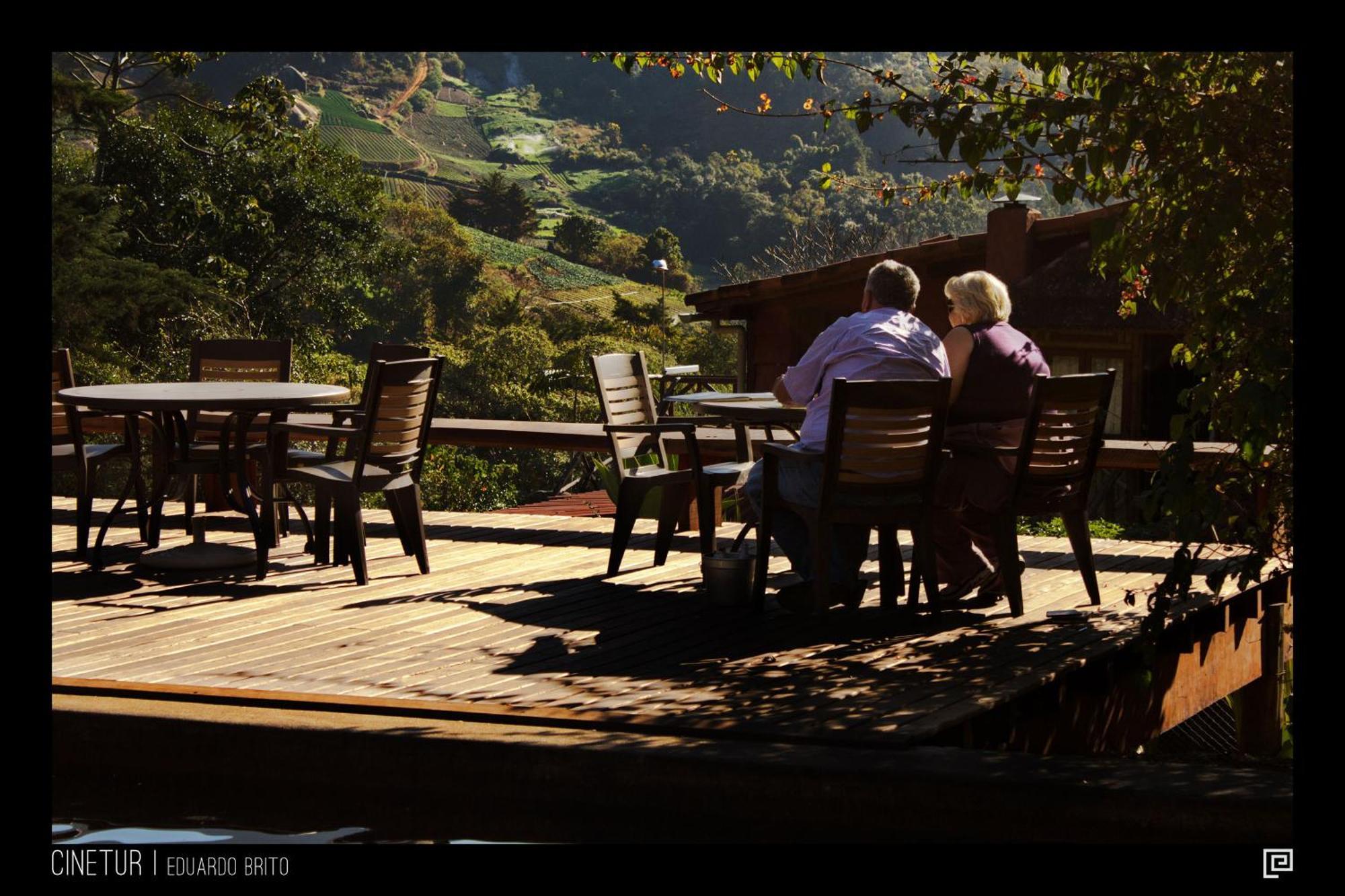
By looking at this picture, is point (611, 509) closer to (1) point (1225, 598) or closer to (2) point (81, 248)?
(1) point (1225, 598)

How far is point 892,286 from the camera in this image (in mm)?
5660

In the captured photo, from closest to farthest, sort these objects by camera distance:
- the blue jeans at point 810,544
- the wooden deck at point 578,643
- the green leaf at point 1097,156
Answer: the wooden deck at point 578,643 < the green leaf at point 1097,156 < the blue jeans at point 810,544

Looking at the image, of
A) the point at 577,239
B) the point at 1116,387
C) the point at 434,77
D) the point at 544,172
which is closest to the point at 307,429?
the point at 1116,387

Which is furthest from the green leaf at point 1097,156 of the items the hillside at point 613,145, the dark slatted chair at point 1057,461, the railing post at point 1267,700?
the hillside at point 613,145

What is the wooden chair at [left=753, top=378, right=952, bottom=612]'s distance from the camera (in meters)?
5.33

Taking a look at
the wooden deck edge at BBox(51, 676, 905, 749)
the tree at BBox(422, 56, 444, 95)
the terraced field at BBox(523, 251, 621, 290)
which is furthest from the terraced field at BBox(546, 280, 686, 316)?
the wooden deck edge at BBox(51, 676, 905, 749)

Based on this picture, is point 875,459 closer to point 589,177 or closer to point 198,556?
point 198,556

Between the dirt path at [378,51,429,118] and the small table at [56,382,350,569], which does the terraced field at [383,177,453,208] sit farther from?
the small table at [56,382,350,569]

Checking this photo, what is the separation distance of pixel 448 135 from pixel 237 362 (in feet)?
290

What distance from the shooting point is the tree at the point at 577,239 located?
7406 centimetres

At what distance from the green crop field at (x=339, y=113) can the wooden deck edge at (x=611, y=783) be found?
277 feet

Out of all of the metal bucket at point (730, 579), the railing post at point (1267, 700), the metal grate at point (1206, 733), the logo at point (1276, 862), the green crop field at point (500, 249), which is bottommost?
the metal grate at point (1206, 733)

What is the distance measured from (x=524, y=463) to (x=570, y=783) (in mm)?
28169

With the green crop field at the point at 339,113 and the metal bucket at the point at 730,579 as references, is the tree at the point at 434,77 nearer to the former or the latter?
the green crop field at the point at 339,113
